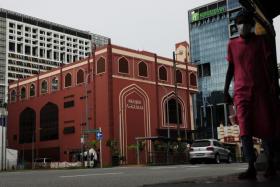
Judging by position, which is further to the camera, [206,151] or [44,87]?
[44,87]

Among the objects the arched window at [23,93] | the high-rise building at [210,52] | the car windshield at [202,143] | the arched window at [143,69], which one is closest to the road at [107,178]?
the car windshield at [202,143]

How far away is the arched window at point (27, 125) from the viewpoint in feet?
183

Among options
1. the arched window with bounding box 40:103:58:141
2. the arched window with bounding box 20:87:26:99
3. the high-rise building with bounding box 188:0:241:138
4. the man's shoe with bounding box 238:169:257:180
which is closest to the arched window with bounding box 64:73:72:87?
the arched window with bounding box 40:103:58:141

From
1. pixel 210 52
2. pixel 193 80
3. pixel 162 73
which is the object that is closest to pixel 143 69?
pixel 162 73

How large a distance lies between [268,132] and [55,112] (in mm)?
48924

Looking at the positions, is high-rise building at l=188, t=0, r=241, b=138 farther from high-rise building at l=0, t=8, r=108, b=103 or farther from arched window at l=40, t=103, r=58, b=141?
arched window at l=40, t=103, r=58, b=141

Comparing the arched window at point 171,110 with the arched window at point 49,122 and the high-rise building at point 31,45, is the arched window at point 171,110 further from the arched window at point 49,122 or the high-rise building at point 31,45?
the high-rise building at point 31,45

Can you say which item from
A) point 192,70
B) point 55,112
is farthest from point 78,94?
point 192,70

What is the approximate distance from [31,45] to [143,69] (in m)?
82.6

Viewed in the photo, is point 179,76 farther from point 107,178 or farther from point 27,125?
point 107,178

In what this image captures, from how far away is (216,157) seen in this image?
24375mm

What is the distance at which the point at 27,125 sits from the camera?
56.6 meters

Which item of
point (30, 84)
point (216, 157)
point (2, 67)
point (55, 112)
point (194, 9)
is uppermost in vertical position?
point (194, 9)

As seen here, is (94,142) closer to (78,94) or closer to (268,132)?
(78,94)
